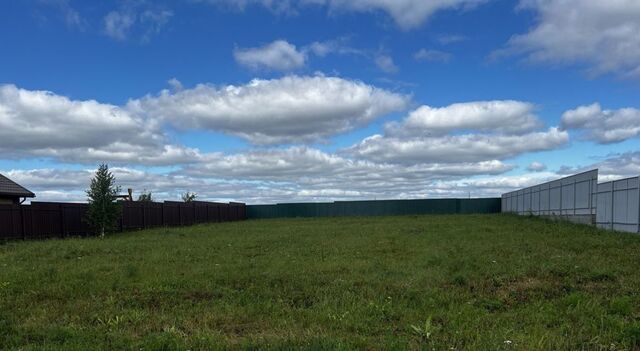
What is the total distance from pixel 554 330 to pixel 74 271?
Answer: 29.3 feet

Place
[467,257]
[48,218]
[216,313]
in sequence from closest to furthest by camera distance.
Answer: [216,313], [467,257], [48,218]

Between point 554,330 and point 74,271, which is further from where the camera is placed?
point 74,271

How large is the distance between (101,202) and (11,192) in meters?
5.31

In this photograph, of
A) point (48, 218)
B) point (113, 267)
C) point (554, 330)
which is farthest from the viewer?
point (48, 218)

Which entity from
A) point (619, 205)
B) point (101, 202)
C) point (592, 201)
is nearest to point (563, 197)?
point (592, 201)

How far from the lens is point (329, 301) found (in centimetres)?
759

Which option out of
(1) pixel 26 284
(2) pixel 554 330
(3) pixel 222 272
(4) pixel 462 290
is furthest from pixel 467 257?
(1) pixel 26 284

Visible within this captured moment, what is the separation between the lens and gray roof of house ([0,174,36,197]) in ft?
86.7

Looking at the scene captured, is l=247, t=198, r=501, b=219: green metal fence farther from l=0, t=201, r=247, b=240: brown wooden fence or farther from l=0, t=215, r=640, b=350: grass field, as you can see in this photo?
l=0, t=215, r=640, b=350: grass field

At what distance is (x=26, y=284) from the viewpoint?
9445 mm

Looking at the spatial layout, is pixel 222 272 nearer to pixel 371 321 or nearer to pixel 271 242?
pixel 371 321

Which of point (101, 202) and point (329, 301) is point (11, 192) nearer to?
point (101, 202)

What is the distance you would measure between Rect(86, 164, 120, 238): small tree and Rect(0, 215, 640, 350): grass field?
11454 millimetres

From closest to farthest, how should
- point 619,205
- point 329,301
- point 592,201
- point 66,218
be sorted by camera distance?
point 329,301 → point 619,205 → point 592,201 → point 66,218
